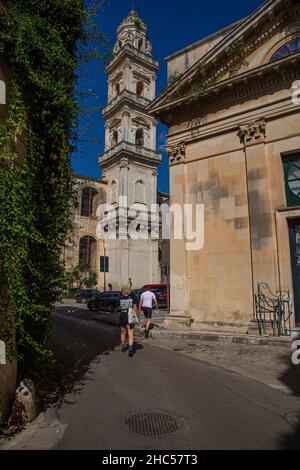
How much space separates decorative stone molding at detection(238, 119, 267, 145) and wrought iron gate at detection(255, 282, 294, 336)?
521 centimetres

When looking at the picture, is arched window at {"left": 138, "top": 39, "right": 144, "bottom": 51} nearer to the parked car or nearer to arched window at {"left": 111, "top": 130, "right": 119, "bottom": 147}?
arched window at {"left": 111, "top": 130, "right": 119, "bottom": 147}

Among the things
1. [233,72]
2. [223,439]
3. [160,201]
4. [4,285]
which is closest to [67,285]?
[4,285]

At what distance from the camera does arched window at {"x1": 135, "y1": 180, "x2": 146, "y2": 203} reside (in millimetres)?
42906

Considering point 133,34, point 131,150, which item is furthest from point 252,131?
point 133,34

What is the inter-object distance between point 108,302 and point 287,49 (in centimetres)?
1802

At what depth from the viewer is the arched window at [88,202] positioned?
148ft

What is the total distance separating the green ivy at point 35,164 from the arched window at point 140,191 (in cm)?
3636

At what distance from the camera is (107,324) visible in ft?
54.0

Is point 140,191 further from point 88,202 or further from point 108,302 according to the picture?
point 108,302

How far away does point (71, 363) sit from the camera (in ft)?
25.1

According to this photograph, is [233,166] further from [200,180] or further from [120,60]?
[120,60]

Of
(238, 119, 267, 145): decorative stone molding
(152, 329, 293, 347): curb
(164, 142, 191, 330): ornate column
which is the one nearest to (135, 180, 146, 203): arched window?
(164, 142, 191, 330): ornate column

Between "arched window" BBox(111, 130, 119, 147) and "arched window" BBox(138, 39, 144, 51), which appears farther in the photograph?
"arched window" BBox(138, 39, 144, 51)

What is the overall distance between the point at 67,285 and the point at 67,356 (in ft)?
10.7
